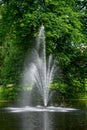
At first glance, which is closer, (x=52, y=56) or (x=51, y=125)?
(x=51, y=125)

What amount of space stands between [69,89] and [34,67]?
12.2ft

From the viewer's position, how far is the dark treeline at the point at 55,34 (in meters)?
26.9

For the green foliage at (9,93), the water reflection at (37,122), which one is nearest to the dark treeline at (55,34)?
the green foliage at (9,93)

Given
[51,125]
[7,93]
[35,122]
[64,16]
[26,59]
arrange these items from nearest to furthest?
[51,125] < [35,122] < [64,16] < [26,59] < [7,93]

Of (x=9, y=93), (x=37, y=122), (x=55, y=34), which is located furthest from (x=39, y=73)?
(x=37, y=122)

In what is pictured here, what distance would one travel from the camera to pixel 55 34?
86.2 feet

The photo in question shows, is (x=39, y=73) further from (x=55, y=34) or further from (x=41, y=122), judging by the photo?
(x=41, y=122)

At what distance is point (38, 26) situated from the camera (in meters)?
27.2

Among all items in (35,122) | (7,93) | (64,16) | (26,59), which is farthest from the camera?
(7,93)

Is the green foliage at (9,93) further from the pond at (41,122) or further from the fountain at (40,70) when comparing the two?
the pond at (41,122)

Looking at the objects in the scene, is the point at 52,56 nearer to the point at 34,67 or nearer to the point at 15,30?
the point at 34,67

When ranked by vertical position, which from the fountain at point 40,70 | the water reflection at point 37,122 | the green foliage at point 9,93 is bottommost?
the water reflection at point 37,122

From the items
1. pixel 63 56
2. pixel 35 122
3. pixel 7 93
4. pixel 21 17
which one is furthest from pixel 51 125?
pixel 7 93

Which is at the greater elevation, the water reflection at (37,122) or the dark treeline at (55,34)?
the dark treeline at (55,34)
